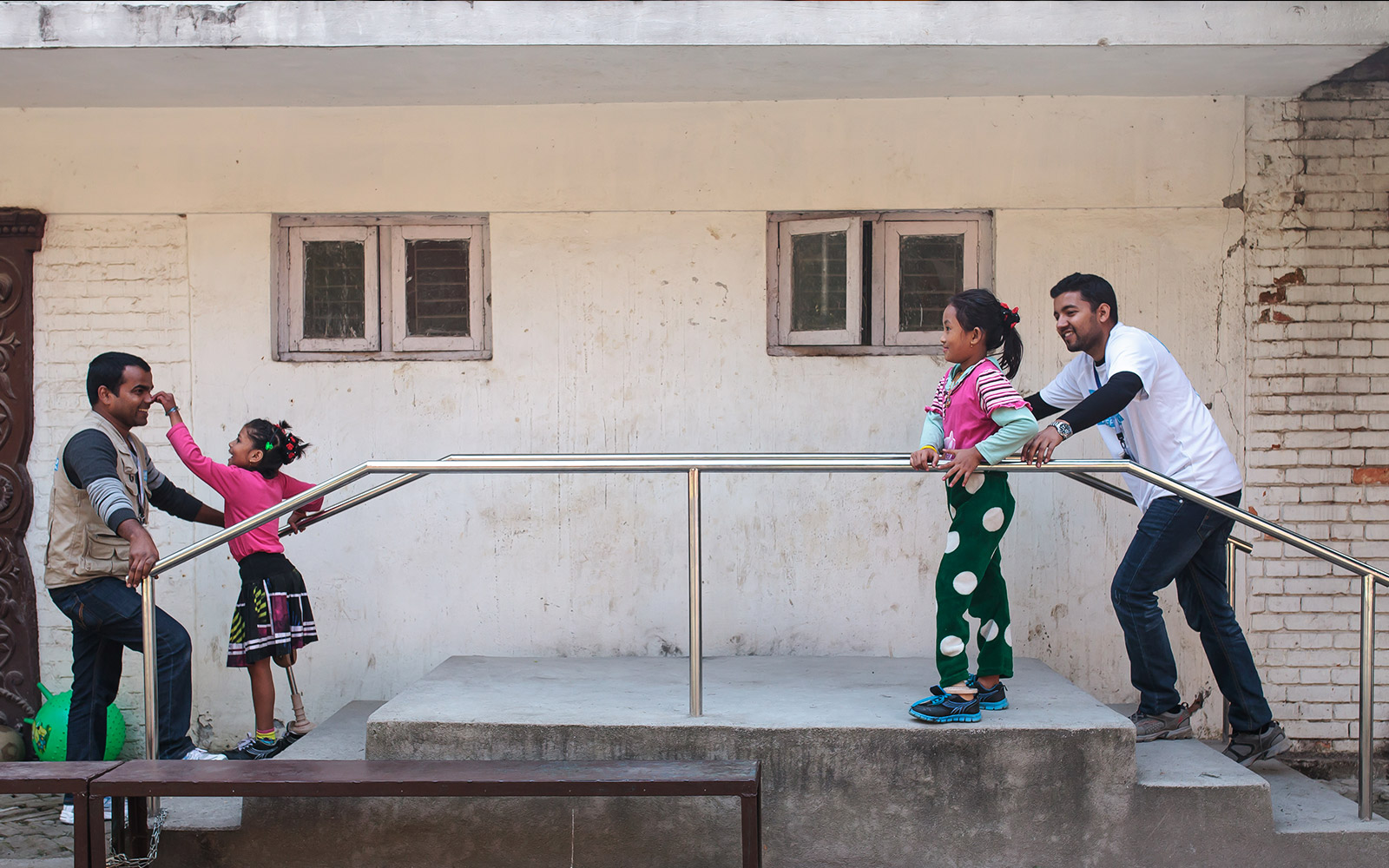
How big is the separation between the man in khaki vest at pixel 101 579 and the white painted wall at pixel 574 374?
94 centimetres

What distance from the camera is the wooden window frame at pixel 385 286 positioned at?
474 centimetres

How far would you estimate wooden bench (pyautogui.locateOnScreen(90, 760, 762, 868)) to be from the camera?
115 inches

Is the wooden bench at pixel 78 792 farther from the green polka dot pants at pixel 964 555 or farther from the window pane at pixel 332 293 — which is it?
the green polka dot pants at pixel 964 555

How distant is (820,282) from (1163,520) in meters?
1.86

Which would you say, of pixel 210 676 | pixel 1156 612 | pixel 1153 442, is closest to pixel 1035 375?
pixel 1153 442

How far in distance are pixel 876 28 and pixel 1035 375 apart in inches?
66.4

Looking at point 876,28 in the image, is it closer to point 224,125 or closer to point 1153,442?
point 1153,442

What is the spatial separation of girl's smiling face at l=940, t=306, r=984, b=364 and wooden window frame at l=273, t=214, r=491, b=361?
2239mm

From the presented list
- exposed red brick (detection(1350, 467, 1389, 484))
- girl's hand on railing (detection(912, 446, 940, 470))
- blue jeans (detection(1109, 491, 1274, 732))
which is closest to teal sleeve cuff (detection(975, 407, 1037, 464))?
girl's hand on railing (detection(912, 446, 940, 470))

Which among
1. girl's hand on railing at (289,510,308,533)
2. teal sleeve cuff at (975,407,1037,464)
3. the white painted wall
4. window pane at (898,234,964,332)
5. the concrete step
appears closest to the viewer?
teal sleeve cuff at (975,407,1037,464)

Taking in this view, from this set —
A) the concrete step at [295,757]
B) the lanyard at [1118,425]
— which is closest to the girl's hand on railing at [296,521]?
the concrete step at [295,757]

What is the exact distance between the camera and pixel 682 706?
3559 millimetres

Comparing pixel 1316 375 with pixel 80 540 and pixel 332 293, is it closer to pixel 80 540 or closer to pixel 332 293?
pixel 332 293

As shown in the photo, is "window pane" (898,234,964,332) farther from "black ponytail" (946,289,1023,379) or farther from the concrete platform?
the concrete platform
